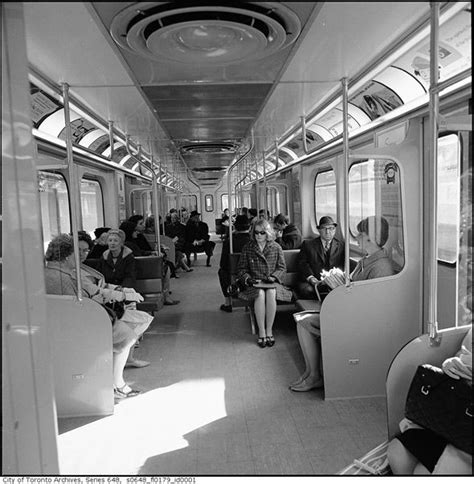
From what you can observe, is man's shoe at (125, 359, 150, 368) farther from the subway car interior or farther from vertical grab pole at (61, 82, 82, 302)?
vertical grab pole at (61, 82, 82, 302)

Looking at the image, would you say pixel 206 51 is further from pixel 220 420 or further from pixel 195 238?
pixel 195 238

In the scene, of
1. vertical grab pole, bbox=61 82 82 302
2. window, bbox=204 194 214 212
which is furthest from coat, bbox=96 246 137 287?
window, bbox=204 194 214 212

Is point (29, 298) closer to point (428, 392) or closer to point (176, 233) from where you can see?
point (428, 392)

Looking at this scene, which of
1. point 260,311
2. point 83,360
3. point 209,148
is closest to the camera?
point 83,360

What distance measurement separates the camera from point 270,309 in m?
4.96

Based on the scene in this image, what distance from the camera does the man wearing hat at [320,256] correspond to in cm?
502

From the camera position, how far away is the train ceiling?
69.4 inches

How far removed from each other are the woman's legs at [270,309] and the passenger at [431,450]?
112 inches

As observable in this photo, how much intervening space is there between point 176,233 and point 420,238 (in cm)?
780

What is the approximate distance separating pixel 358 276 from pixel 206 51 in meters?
2.08

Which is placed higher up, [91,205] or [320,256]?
[91,205]

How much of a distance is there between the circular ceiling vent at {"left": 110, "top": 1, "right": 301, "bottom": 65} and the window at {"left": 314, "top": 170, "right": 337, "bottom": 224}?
5.41 m

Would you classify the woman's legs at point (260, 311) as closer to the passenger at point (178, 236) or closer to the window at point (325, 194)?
the window at point (325, 194)

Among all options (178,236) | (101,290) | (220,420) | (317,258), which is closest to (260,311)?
(317,258)
